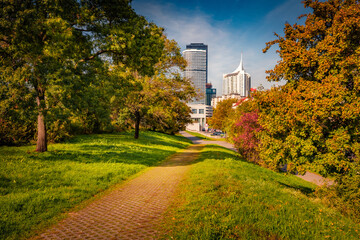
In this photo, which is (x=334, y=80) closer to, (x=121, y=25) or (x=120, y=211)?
(x=120, y=211)

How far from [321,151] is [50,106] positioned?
12.9 meters

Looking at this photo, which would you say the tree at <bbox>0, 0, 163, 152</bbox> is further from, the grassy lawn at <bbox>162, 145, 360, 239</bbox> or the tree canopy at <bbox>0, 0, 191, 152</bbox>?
the grassy lawn at <bbox>162, 145, 360, 239</bbox>

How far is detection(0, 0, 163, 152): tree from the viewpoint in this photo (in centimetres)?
807

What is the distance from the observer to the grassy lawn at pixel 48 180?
4.61 m

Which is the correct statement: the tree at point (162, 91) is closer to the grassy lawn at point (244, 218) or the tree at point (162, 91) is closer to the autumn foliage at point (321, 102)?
the autumn foliage at point (321, 102)

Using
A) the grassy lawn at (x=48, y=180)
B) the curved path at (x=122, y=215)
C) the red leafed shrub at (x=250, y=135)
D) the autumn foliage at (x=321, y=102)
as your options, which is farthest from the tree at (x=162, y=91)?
the curved path at (x=122, y=215)

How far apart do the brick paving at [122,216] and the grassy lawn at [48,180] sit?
A: 59cm

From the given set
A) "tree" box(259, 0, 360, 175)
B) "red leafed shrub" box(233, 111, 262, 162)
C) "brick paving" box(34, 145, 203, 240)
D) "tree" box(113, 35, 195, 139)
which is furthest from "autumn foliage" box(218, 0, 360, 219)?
"tree" box(113, 35, 195, 139)

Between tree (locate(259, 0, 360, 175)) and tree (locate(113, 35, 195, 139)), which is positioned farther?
tree (locate(113, 35, 195, 139))

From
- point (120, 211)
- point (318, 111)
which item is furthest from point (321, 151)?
point (120, 211)

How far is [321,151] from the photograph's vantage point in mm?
8586

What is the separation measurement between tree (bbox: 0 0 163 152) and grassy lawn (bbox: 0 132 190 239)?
2.05 metres

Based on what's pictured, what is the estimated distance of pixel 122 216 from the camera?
4934 mm

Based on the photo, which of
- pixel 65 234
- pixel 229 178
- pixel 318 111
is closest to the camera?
pixel 65 234
